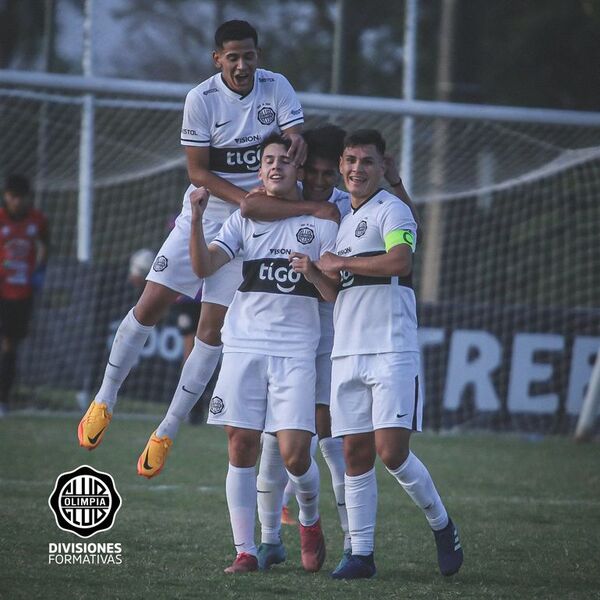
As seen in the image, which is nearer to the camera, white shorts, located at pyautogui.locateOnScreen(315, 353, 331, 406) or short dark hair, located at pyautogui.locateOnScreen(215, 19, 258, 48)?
white shorts, located at pyautogui.locateOnScreen(315, 353, 331, 406)

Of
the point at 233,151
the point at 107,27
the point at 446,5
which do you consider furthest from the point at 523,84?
the point at 233,151

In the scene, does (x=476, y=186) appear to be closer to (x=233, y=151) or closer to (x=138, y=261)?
(x=138, y=261)

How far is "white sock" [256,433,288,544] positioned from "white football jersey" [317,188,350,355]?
55 cm

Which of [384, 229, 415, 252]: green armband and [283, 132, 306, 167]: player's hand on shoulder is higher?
[283, 132, 306, 167]: player's hand on shoulder

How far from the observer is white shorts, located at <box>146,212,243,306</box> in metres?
6.48

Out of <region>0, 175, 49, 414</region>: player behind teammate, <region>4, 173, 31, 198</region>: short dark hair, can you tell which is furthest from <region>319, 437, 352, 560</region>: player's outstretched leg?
<region>4, 173, 31, 198</region>: short dark hair

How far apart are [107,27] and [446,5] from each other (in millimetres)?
3630

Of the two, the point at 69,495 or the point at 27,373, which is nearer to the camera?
the point at 69,495

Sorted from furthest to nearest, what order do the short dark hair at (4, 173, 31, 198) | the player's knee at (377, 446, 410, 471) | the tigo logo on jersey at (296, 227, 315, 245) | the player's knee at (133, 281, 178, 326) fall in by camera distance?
the short dark hair at (4, 173, 31, 198) → the player's knee at (133, 281, 178, 326) → the tigo logo on jersey at (296, 227, 315, 245) → the player's knee at (377, 446, 410, 471)

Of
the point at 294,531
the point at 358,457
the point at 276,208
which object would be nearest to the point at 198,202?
the point at 276,208

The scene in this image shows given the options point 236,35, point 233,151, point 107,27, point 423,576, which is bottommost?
point 423,576

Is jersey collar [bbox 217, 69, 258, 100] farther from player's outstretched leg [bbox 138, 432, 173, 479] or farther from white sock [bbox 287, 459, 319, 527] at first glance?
white sock [bbox 287, 459, 319, 527]

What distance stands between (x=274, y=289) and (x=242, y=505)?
1015 mm

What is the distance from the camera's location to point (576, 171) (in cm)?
1303
